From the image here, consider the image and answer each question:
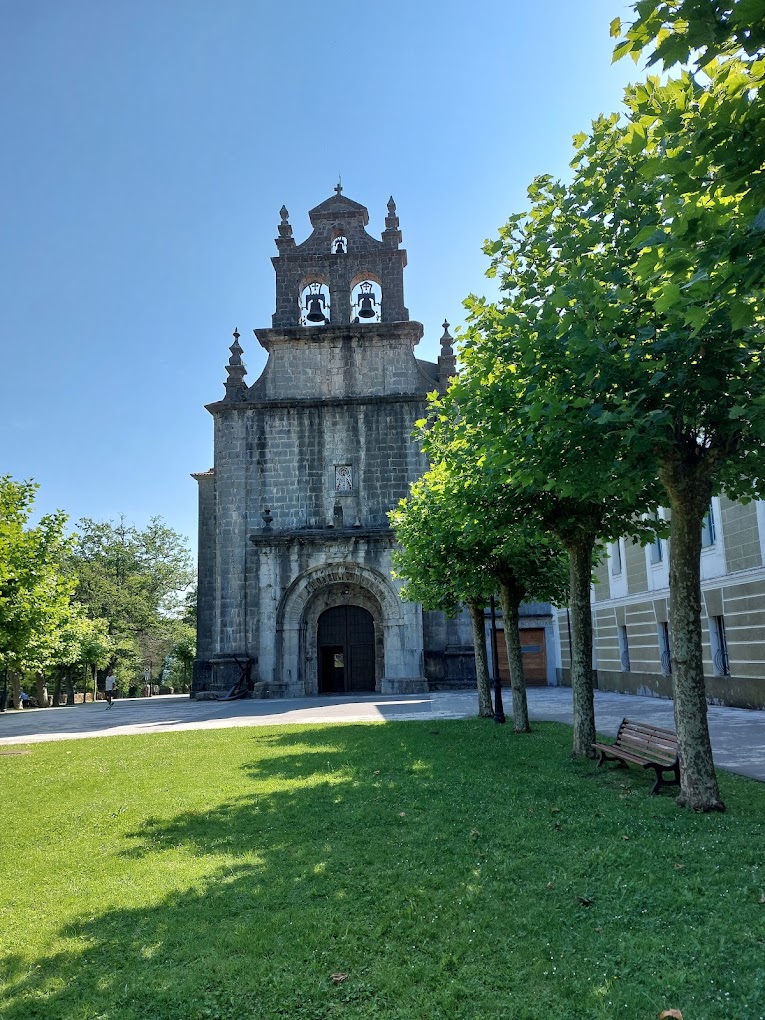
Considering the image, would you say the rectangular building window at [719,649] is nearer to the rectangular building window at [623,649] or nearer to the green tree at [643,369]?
the rectangular building window at [623,649]

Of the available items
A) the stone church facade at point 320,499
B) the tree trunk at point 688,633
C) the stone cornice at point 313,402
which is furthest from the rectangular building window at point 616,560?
the tree trunk at point 688,633

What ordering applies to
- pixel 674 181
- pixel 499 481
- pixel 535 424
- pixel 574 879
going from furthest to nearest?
pixel 499 481 < pixel 535 424 < pixel 574 879 < pixel 674 181

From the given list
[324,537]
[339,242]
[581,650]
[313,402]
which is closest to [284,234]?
[339,242]

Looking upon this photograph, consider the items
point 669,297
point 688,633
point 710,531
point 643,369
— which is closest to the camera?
point 669,297

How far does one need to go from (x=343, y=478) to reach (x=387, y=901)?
25726 mm

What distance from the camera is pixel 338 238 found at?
33250 mm

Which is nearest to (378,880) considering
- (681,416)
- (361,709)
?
(681,416)

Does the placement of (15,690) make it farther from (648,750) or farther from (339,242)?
(648,750)

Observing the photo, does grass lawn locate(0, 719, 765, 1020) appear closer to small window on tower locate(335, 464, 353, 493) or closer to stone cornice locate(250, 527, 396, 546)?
stone cornice locate(250, 527, 396, 546)

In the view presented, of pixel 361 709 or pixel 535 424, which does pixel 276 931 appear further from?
pixel 361 709

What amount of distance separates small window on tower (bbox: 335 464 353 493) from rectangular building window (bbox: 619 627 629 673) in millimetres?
11831

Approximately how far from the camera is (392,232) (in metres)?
32.7

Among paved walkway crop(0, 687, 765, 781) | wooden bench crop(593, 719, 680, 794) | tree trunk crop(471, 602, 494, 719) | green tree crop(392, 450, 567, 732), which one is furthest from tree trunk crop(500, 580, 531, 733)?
wooden bench crop(593, 719, 680, 794)

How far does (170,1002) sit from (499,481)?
6.16 m
